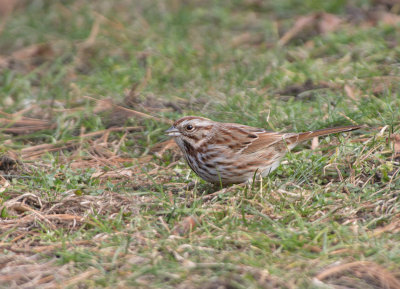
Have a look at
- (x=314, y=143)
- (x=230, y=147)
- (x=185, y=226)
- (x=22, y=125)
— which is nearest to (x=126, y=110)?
(x=22, y=125)

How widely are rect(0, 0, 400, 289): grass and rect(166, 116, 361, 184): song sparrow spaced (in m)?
0.16

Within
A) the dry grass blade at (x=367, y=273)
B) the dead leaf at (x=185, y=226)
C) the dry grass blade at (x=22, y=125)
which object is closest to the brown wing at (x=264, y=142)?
the dead leaf at (x=185, y=226)

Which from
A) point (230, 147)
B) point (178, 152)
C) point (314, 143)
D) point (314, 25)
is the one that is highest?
point (314, 25)

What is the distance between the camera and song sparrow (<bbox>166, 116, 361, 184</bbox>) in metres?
5.43

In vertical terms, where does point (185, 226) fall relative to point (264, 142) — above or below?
below

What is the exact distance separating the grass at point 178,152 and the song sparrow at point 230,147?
16 centimetres

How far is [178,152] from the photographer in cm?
637

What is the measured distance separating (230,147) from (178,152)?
0.92 m

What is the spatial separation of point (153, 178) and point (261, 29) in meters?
4.63

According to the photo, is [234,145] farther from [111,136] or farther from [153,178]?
[111,136]

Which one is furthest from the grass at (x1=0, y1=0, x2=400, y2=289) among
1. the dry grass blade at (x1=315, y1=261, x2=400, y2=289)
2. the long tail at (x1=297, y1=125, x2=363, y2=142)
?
the long tail at (x1=297, y1=125, x2=363, y2=142)

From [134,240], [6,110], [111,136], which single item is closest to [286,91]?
[111,136]

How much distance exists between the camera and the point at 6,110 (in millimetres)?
7379

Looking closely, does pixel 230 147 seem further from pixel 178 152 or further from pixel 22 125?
pixel 22 125
